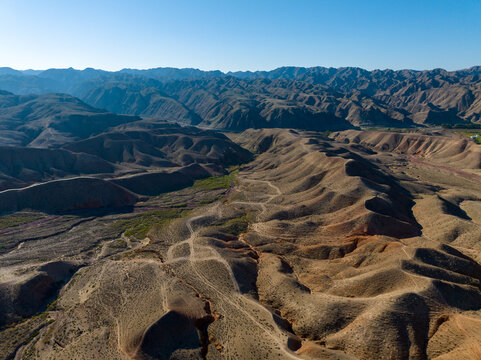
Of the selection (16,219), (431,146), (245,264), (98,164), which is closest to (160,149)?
(98,164)

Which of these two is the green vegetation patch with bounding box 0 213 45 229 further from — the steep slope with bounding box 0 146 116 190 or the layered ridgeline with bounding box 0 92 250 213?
the steep slope with bounding box 0 146 116 190

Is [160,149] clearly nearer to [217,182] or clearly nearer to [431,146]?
[217,182]

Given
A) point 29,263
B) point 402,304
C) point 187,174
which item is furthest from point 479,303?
point 187,174

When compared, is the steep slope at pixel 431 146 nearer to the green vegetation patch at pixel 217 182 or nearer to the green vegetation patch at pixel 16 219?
the green vegetation patch at pixel 217 182

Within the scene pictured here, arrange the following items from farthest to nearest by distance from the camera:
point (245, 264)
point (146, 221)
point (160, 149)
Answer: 1. point (160, 149)
2. point (146, 221)
3. point (245, 264)

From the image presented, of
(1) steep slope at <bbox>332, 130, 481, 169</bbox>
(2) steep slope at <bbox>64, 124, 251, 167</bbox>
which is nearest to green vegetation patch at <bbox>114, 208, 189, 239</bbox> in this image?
(2) steep slope at <bbox>64, 124, 251, 167</bbox>

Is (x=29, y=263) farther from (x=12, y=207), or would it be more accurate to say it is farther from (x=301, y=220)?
(x=301, y=220)

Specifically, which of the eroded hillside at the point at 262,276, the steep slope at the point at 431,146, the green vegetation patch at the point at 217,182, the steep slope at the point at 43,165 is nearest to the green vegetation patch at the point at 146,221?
the eroded hillside at the point at 262,276
